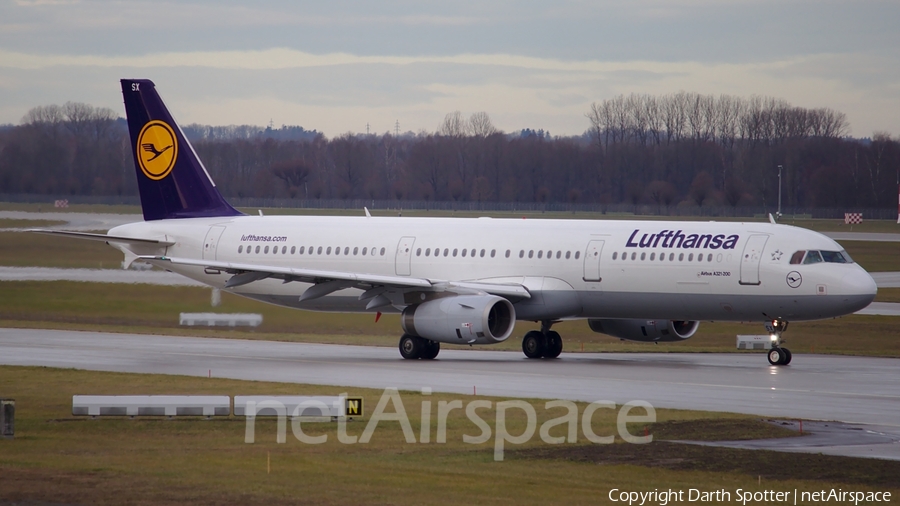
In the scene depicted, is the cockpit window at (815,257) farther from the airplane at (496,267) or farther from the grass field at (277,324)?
the grass field at (277,324)

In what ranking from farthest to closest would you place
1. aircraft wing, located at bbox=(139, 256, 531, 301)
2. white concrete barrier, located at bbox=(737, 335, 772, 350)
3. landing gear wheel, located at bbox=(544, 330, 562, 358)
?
white concrete barrier, located at bbox=(737, 335, 772, 350), landing gear wheel, located at bbox=(544, 330, 562, 358), aircraft wing, located at bbox=(139, 256, 531, 301)

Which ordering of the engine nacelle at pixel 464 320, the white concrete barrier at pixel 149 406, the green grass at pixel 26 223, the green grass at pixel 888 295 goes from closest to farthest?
1. the white concrete barrier at pixel 149 406
2. the engine nacelle at pixel 464 320
3. the green grass at pixel 888 295
4. the green grass at pixel 26 223

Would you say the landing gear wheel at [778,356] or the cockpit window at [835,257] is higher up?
the cockpit window at [835,257]

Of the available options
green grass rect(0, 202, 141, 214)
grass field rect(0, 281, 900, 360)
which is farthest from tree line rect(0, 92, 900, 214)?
grass field rect(0, 281, 900, 360)

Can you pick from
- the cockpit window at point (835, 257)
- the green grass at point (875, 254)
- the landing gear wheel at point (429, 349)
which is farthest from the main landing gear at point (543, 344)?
the green grass at point (875, 254)

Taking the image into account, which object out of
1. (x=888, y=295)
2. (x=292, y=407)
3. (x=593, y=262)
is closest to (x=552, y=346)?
(x=593, y=262)

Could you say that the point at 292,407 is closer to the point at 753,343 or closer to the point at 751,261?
the point at 751,261

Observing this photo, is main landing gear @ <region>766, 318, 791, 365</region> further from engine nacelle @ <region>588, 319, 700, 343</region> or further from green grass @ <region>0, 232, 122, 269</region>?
green grass @ <region>0, 232, 122, 269</region>

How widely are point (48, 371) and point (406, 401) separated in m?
10.2

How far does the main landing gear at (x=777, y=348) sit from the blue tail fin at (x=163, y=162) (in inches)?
715

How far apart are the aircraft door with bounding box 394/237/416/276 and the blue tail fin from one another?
6937 mm

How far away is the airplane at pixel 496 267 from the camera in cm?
3198

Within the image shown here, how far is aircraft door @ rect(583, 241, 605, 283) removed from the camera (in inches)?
1321

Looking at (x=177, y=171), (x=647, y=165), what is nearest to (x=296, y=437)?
(x=177, y=171)
